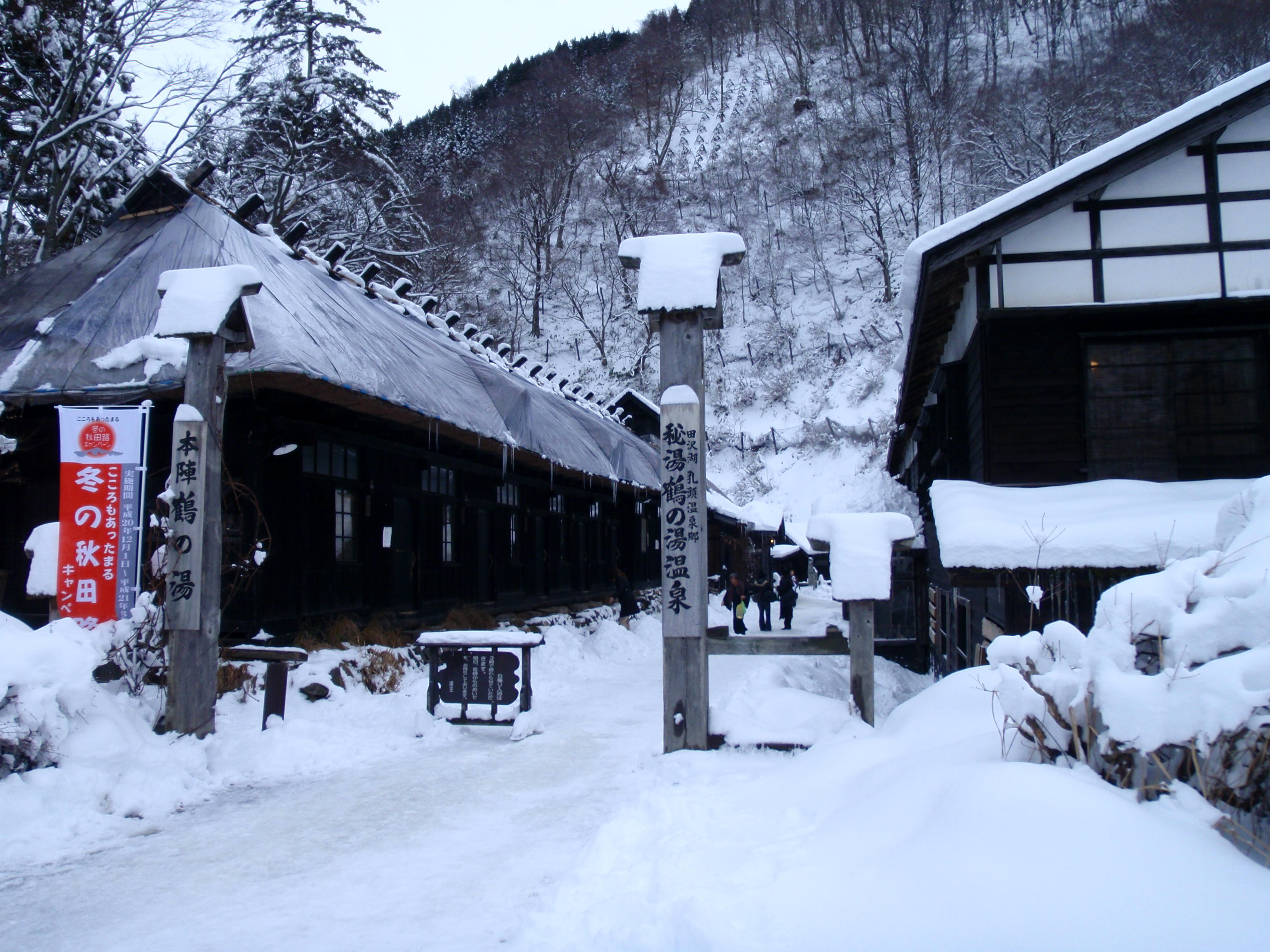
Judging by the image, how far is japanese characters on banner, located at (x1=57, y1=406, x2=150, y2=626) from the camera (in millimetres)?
7062

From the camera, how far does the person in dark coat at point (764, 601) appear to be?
20156 mm

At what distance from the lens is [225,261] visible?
10.7 metres

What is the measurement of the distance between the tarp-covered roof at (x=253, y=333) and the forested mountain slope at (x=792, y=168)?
16.6 metres

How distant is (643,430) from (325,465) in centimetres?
2246

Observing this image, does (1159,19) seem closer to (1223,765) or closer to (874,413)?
(874,413)

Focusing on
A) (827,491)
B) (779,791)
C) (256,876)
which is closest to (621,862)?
(779,791)

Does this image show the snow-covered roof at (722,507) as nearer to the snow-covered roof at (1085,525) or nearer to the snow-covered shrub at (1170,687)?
the snow-covered roof at (1085,525)

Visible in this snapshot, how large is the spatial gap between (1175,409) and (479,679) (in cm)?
848

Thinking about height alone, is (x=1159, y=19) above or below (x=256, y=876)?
above

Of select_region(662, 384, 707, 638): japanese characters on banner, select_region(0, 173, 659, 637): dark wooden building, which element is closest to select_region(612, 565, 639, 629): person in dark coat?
select_region(0, 173, 659, 637): dark wooden building

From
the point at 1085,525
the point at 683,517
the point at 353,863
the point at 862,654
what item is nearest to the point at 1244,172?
the point at 1085,525

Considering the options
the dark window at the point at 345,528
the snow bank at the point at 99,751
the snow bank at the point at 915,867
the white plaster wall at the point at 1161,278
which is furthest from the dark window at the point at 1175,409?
the dark window at the point at 345,528

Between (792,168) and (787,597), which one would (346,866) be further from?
(792,168)

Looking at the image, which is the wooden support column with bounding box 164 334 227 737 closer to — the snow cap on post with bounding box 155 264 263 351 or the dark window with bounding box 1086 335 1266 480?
the snow cap on post with bounding box 155 264 263 351
